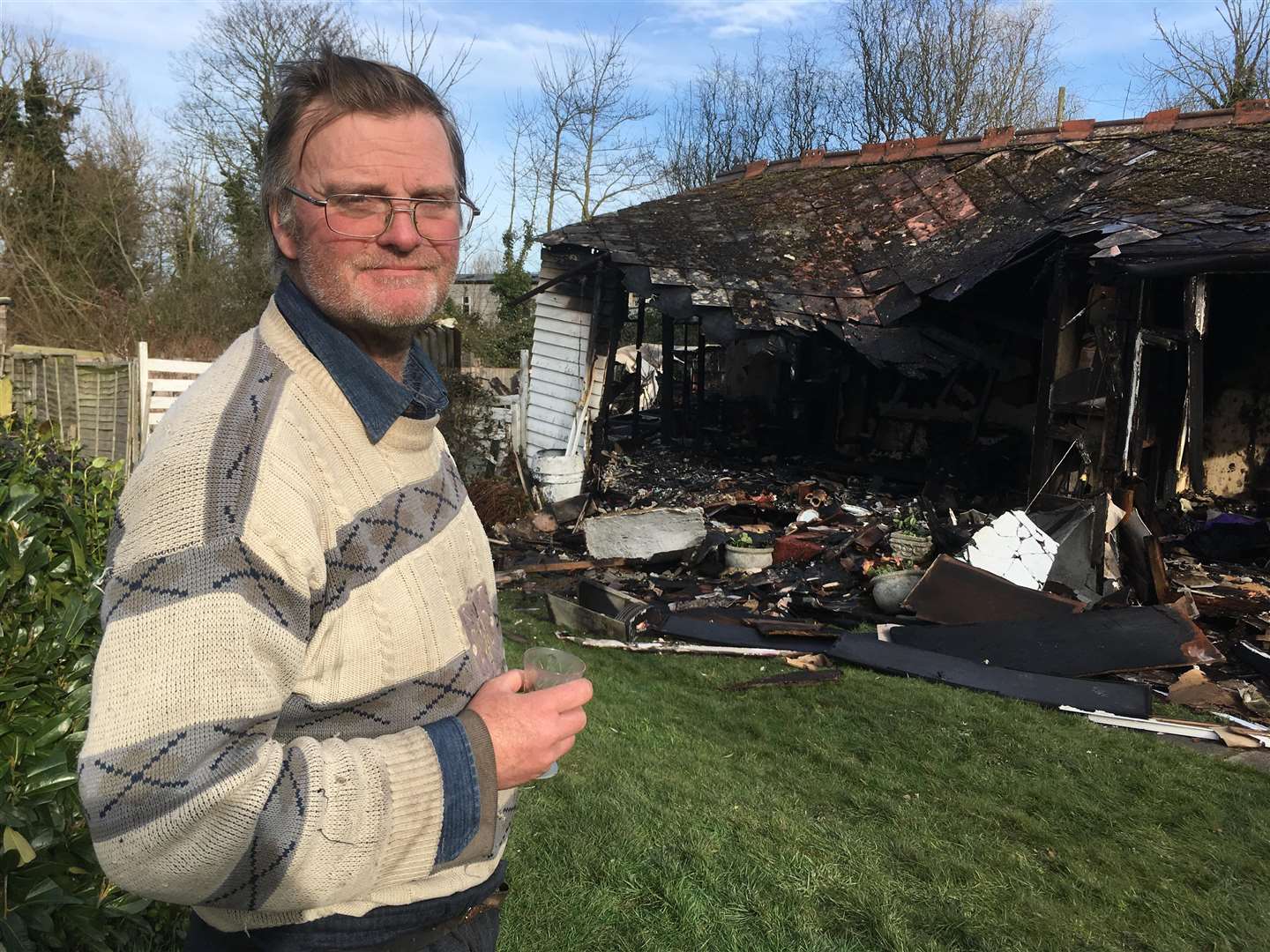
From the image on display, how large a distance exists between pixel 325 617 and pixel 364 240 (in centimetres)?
59

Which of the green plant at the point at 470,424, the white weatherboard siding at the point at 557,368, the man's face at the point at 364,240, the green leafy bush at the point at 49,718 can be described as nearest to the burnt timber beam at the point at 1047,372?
the white weatherboard siding at the point at 557,368

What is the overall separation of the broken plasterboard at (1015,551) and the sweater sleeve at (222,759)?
7.50 m

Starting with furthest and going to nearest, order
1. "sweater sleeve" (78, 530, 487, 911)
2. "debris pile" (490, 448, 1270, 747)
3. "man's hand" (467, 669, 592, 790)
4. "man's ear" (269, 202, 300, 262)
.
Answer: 1. "debris pile" (490, 448, 1270, 747)
2. "man's ear" (269, 202, 300, 262)
3. "man's hand" (467, 669, 592, 790)
4. "sweater sleeve" (78, 530, 487, 911)

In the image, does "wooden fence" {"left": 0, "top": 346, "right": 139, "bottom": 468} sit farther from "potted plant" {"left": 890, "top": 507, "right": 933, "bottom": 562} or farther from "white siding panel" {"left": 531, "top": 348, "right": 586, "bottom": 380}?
"potted plant" {"left": 890, "top": 507, "right": 933, "bottom": 562}

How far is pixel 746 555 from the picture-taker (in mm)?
9805

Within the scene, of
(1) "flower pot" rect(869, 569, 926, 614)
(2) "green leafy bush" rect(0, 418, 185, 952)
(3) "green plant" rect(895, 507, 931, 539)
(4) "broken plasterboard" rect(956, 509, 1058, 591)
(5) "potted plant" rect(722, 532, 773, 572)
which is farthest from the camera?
(5) "potted plant" rect(722, 532, 773, 572)

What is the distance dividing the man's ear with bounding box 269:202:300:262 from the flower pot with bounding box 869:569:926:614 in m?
7.32

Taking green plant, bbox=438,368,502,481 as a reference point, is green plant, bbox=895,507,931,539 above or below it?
below

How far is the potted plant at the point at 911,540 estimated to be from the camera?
9203 millimetres

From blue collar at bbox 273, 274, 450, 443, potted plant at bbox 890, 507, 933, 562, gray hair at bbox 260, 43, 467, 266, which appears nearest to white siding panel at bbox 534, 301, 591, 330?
potted plant at bbox 890, 507, 933, 562

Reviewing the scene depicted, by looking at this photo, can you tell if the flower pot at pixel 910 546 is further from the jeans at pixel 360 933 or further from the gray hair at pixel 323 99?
the gray hair at pixel 323 99

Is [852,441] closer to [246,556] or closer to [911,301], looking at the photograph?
[911,301]

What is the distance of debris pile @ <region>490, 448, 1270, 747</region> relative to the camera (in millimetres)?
6602

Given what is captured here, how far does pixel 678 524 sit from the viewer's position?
998 centimetres
